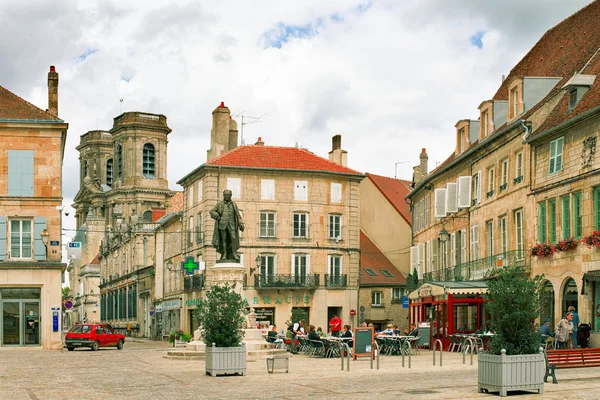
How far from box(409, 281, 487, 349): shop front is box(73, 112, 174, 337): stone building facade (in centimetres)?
3113

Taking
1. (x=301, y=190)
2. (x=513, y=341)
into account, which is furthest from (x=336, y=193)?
(x=513, y=341)

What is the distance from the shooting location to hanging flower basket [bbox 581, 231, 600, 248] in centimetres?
2588

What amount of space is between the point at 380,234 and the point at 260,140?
961 cm

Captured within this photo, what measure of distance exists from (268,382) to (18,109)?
1022 inches

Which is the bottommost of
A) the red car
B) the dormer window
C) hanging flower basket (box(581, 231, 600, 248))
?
the red car

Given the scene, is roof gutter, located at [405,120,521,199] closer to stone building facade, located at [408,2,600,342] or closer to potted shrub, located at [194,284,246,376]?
stone building facade, located at [408,2,600,342]

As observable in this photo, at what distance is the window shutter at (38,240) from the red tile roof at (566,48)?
63.1 ft

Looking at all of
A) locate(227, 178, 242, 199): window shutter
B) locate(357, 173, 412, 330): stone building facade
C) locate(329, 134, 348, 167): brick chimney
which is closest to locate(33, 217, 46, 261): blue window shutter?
locate(227, 178, 242, 199): window shutter

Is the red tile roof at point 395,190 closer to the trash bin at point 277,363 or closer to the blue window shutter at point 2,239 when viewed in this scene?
the blue window shutter at point 2,239

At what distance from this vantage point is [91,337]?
41.1m

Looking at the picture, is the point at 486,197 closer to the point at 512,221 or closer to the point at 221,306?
the point at 512,221

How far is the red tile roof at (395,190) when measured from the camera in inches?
2466

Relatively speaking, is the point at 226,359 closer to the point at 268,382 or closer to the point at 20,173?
the point at 268,382

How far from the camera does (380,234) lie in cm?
6150
